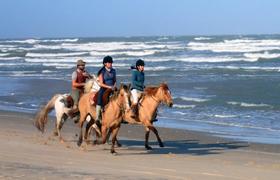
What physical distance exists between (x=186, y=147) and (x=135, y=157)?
2.26 meters

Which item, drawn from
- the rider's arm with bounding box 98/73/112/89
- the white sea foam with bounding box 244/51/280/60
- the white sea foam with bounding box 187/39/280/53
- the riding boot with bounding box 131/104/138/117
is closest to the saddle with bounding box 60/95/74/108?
the rider's arm with bounding box 98/73/112/89

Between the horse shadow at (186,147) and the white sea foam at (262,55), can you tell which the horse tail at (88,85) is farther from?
the white sea foam at (262,55)

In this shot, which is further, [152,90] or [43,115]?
[43,115]

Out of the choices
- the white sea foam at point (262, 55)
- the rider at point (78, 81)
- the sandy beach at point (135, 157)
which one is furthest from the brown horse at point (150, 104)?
the white sea foam at point (262, 55)

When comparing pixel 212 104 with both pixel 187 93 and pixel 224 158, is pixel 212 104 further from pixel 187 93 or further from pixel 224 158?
pixel 224 158

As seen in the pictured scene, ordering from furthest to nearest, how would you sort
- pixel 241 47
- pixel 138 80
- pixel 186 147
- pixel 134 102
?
pixel 241 47, pixel 186 147, pixel 138 80, pixel 134 102

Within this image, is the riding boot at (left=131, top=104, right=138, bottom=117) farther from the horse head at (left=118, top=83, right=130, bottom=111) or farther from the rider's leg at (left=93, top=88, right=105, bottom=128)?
the rider's leg at (left=93, top=88, right=105, bottom=128)

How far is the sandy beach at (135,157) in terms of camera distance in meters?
9.80

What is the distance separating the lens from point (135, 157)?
1242cm

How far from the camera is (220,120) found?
1869 centimetres

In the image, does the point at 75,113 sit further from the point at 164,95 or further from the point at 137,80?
the point at 164,95

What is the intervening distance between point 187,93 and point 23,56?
46694mm

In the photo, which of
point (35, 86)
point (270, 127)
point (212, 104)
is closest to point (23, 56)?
point (35, 86)

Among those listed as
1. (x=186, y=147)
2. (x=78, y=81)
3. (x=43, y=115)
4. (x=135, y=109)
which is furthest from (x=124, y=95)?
(x=43, y=115)
